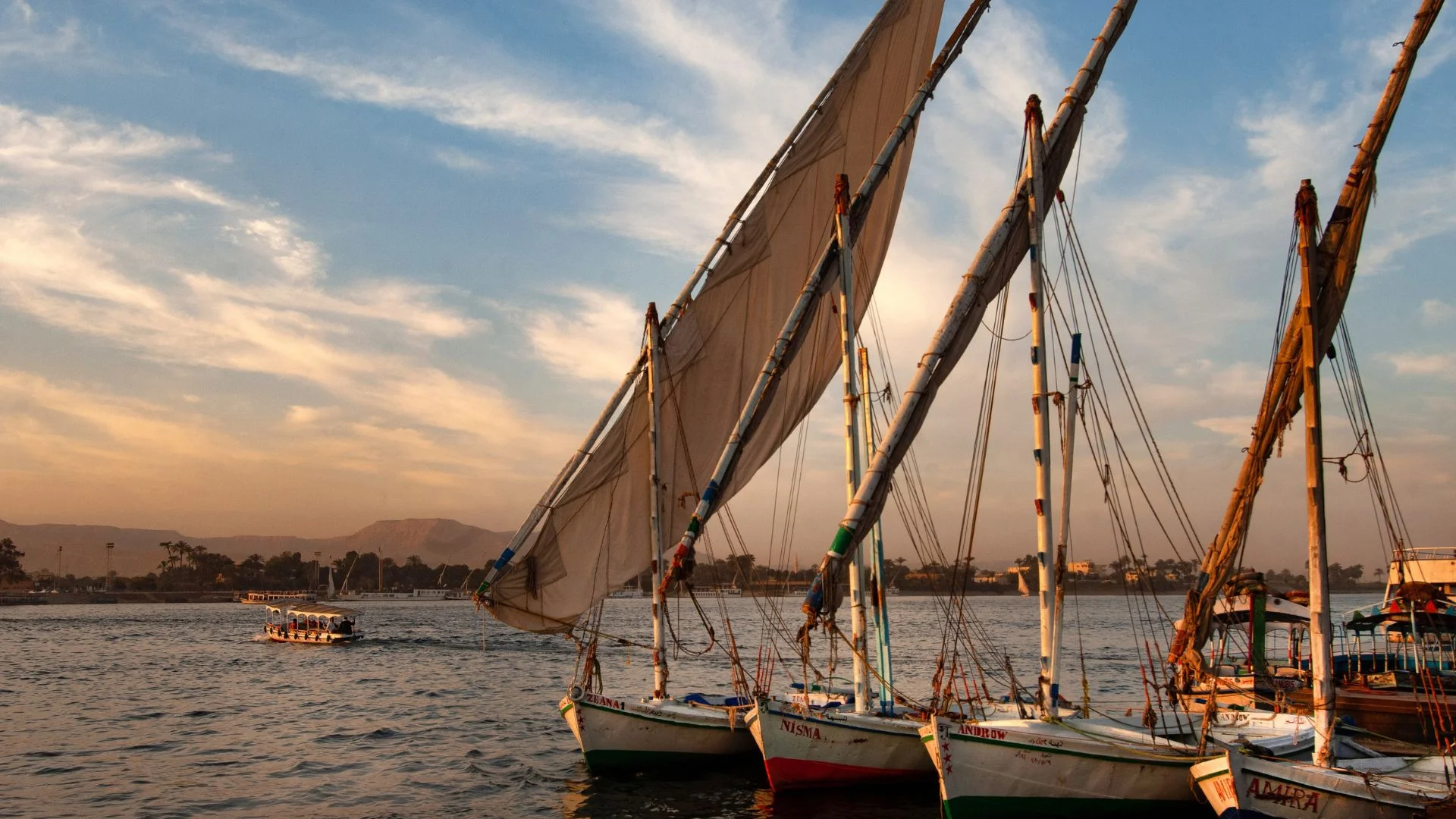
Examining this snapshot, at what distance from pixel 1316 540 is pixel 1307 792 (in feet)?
13.2

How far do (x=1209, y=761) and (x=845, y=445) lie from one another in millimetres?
9536

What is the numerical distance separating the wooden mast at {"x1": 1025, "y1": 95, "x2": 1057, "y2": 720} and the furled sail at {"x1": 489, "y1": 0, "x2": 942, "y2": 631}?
7639mm

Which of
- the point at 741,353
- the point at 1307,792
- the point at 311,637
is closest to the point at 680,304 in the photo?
the point at 741,353

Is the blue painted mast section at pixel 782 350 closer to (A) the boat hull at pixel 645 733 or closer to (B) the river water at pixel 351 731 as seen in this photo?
(B) the river water at pixel 351 731

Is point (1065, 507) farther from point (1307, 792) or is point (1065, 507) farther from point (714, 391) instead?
point (714, 391)

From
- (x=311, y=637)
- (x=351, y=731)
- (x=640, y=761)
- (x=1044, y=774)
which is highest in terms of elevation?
(x=1044, y=774)

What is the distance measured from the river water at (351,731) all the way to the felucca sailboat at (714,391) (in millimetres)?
2126

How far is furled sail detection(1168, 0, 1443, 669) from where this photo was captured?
Result: 65.6 feet

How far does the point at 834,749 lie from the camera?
2227 centimetres

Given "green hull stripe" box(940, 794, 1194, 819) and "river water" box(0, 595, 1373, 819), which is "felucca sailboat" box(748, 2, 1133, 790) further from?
"green hull stripe" box(940, 794, 1194, 819)

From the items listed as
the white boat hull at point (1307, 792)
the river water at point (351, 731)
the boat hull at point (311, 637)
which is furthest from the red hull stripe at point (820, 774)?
the boat hull at point (311, 637)

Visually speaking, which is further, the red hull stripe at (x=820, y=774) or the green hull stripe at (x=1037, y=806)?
the red hull stripe at (x=820, y=774)

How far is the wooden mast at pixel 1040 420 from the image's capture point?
1800 centimetres

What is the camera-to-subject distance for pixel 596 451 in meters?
27.8
